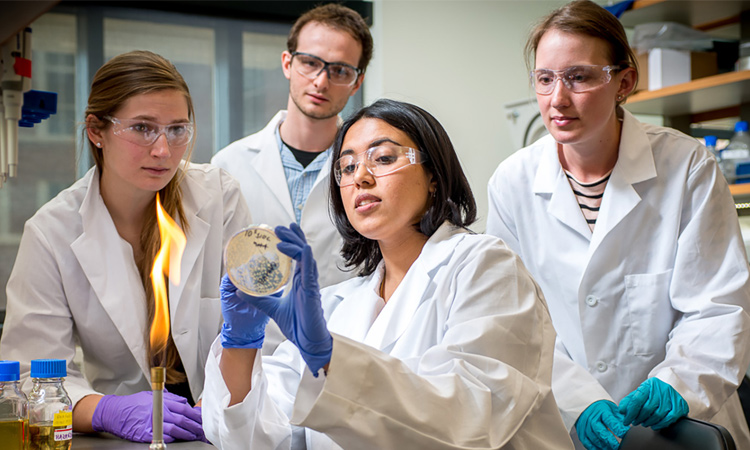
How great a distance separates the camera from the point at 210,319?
1812 millimetres

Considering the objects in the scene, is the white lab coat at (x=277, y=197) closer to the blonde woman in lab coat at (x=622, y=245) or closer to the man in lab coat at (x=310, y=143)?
the man in lab coat at (x=310, y=143)

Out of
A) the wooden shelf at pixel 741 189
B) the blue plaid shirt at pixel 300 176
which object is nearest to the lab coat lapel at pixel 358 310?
the blue plaid shirt at pixel 300 176

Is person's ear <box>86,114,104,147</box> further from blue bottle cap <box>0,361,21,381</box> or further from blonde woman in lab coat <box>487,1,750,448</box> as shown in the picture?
blonde woman in lab coat <box>487,1,750,448</box>

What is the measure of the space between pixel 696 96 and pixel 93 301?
2.46m

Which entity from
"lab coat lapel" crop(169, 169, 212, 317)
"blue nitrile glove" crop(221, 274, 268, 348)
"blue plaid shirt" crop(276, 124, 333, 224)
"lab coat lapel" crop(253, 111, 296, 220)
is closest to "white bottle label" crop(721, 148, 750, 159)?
"blue plaid shirt" crop(276, 124, 333, 224)

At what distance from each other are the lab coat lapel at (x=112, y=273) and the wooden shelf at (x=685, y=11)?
229 cm

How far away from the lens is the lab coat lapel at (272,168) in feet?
7.88

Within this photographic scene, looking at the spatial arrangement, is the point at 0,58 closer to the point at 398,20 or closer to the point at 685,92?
the point at 685,92

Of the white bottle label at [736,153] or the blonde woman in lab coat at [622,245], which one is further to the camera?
the white bottle label at [736,153]

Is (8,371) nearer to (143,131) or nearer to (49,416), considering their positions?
(49,416)

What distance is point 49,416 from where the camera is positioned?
3.87 feet

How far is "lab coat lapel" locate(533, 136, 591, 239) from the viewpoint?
1.88m

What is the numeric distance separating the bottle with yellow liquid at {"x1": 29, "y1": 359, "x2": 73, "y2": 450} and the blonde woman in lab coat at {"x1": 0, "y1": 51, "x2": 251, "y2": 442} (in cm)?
43

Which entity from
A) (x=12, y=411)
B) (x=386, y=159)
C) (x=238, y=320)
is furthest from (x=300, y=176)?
(x=12, y=411)
